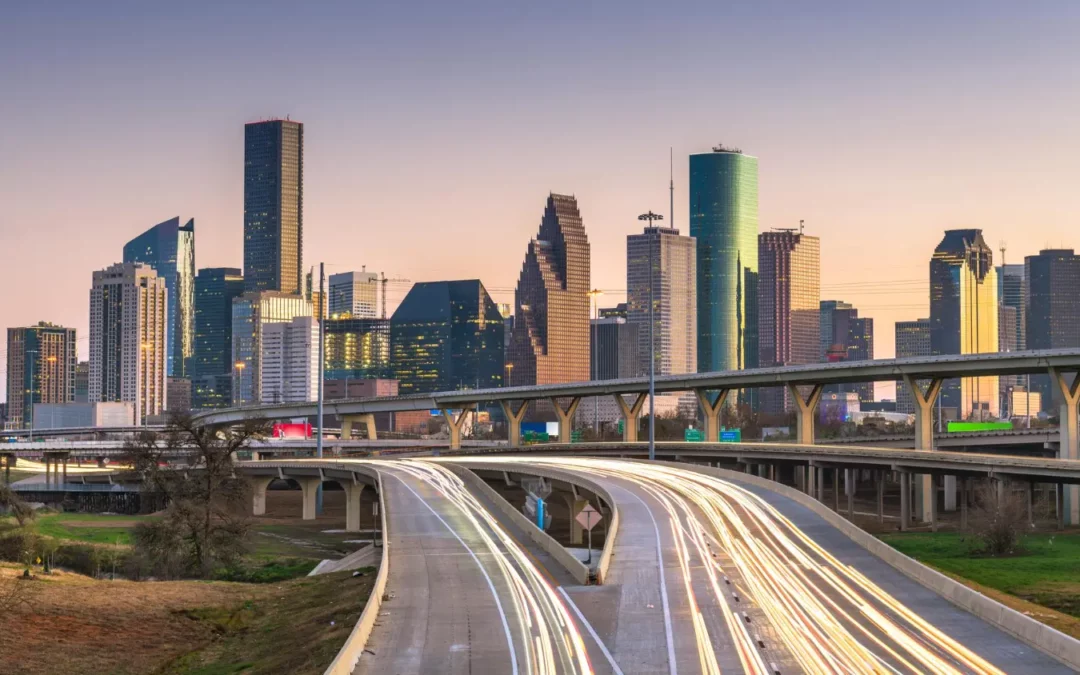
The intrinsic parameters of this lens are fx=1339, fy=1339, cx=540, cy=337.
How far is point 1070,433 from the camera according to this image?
106375mm

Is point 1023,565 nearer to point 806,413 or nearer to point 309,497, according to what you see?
point 806,413

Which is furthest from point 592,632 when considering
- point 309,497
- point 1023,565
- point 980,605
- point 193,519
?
point 309,497

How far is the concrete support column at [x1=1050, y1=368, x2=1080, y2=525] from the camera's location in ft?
332

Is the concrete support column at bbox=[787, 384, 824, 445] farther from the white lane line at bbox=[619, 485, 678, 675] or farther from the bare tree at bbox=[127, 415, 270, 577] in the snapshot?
the white lane line at bbox=[619, 485, 678, 675]

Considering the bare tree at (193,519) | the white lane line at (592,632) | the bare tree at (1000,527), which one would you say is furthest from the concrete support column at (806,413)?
the white lane line at (592,632)

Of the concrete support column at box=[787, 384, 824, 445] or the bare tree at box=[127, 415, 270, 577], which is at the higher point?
the concrete support column at box=[787, 384, 824, 445]

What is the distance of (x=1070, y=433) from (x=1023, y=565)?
44221 mm

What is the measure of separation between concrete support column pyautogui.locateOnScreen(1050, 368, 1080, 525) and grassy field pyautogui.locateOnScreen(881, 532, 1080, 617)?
12626 millimetres

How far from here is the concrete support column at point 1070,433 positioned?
101m

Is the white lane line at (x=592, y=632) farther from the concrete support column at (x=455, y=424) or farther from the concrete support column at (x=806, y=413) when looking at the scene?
the concrete support column at (x=455, y=424)

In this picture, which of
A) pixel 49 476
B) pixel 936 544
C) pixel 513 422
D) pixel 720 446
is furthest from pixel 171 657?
pixel 49 476

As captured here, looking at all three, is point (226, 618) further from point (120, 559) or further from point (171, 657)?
point (120, 559)

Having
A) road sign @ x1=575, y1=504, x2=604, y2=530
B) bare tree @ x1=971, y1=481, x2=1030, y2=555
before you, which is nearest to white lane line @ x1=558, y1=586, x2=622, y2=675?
road sign @ x1=575, y1=504, x2=604, y2=530

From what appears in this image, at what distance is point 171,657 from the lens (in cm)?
4344
